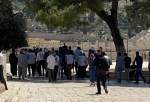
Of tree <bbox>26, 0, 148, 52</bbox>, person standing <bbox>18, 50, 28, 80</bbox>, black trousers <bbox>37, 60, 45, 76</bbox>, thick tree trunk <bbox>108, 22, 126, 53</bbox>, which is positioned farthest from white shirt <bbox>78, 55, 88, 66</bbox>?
thick tree trunk <bbox>108, 22, 126, 53</bbox>

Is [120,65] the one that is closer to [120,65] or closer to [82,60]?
[120,65]

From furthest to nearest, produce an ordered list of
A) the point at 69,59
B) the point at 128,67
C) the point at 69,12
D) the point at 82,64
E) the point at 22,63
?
the point at 69,12 → the point at 22,63 → the point at 82,64 → the point at 69,59 → the point at 128,67

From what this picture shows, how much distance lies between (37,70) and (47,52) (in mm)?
2391

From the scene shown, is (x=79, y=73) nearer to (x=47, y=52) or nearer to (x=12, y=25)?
(x=47, y=52)

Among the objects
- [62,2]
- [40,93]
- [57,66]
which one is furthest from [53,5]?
[40,93]

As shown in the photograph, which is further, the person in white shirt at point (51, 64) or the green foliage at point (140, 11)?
the green foliage at point (140, 11)

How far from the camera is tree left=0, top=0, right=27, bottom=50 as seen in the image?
1570 inches

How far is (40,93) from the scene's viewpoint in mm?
Result: 24031

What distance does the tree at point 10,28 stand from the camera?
131ft

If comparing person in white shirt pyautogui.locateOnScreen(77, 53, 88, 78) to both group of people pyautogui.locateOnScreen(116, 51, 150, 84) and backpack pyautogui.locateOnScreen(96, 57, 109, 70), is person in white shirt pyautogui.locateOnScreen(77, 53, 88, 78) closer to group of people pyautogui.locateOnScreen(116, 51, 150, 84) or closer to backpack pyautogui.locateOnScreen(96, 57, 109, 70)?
group of people pyautogui.locateOnScreen(116, 51, 150, 84)

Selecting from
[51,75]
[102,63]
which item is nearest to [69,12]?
[51,75]

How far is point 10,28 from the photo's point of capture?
41188 millimetres

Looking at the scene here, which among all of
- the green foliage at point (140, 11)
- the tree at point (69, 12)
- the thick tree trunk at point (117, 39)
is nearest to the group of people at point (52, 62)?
the tree at point (69, 12)

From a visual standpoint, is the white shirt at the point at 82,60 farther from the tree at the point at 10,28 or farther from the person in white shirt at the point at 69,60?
the tree at the point at 10,28
